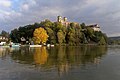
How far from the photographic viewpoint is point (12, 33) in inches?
6348

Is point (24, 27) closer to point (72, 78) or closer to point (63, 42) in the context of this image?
point (63, 42)

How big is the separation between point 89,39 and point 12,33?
2177 inches

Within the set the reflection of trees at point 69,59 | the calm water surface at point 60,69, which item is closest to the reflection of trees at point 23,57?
the calm water surface at point 60,69

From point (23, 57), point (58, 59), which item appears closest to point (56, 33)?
point (23, 57)

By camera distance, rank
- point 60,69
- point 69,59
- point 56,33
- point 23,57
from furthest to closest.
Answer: point 56,33 → point 23,57 → point 69,59 → point 60,69

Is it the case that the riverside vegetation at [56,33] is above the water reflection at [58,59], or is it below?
above

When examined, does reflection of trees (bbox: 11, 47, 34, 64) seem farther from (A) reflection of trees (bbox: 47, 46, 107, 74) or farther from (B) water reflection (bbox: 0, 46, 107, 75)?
(A) reflection of trees (bbox: 47, 46, 107, 74)

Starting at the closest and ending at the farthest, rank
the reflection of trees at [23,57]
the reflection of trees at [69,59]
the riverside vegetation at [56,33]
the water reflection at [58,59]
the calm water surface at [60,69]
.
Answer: the calm water surface at [60,69] < the water reflection at [58,59] < the reflection of trees at [69,59] < the reflection of trees at [23,57] < the riverside vegetation at [56,33]

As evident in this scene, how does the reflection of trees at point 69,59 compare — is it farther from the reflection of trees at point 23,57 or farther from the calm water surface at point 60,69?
the reflection of trees at point 23,57

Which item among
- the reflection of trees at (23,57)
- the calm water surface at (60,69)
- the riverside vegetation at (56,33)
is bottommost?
the calm water surface at (60,69)

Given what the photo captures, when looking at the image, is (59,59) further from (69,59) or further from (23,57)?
(23,57)

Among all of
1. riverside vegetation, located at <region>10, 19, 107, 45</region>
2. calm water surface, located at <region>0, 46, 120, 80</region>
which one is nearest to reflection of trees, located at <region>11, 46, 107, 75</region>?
calm water surface, located at <region>0, 46, 120, 80</region>

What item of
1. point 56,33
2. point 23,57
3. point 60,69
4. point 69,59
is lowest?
point 60,69

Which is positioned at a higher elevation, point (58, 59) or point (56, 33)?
point (56, 33)
